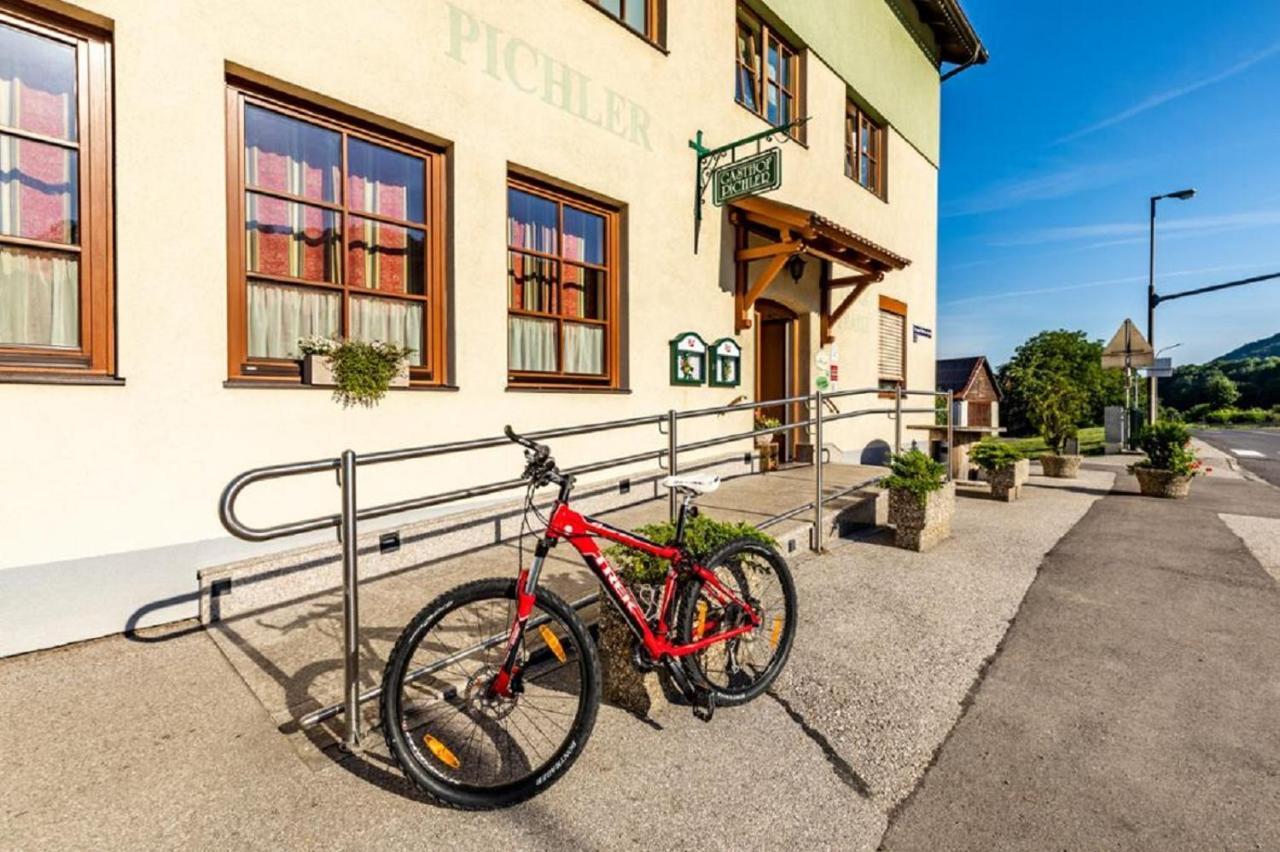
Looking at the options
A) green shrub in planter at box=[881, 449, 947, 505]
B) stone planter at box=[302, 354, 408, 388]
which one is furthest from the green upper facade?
stone planter at box=[302, 354, 408, 388]

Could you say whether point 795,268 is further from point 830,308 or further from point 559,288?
point 559,288

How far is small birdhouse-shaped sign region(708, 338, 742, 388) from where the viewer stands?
7.52 meters

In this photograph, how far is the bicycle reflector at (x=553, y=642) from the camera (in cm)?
231

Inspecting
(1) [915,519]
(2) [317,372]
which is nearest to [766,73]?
(1) [915,519]

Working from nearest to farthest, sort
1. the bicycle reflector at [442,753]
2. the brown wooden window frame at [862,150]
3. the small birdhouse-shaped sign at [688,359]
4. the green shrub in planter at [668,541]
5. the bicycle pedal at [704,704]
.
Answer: the bicycle reflector at [442,753] < the bicycle pedal at [704,704] < the green shrub in planter at [668,541] < the small birdhouse-shaped sign at [688,359] < the brown wooden window frame at [862,150]

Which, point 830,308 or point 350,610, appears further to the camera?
point 830,308

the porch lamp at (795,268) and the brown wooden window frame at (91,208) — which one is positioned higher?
the porch lamp at (795,268)

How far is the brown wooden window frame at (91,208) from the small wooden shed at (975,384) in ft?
68.0

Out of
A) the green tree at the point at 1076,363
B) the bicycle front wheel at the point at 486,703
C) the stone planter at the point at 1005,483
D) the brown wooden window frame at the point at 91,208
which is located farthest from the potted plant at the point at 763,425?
the green tree at the point at 1076,363

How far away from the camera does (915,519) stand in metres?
5.50

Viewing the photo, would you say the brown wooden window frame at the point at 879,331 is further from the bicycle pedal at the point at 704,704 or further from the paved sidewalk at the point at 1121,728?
the bicycle pedal at the point at 704,704

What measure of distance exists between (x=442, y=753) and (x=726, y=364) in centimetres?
604

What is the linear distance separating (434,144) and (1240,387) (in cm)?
8121

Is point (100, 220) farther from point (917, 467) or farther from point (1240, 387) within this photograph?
point (1240, 387)
